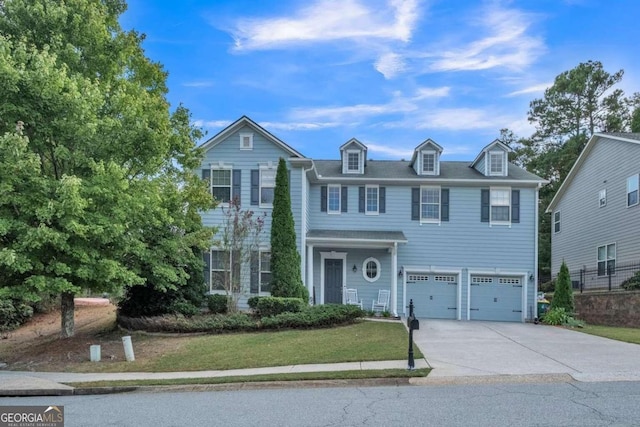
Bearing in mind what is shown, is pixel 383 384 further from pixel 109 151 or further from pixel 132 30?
pixel 132 30

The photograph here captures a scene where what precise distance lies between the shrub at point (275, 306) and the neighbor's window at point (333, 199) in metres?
6.27

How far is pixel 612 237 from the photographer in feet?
73.9

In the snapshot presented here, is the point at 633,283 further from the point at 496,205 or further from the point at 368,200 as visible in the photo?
the point at 368,200

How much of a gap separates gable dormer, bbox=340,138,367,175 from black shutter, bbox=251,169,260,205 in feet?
13.6

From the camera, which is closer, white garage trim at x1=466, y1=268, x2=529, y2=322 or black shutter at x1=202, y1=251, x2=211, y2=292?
black shutter at x1=202, y1=251, x2=211, y2=292

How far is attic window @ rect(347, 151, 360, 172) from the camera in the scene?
2288 centimetres

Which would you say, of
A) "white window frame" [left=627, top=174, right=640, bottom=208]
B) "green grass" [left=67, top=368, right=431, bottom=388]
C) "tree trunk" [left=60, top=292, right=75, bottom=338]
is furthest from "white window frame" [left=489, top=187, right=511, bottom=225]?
"tree trunk" [left=60, top=292, right=75, bottom=338]

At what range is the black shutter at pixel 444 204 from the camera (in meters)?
22.1

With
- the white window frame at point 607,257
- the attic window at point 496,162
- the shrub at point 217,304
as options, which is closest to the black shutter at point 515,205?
the attic window at point 496,162

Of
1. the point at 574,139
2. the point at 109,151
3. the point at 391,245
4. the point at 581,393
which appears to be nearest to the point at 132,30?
the point at 109,151

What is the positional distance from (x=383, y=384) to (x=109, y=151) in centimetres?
925

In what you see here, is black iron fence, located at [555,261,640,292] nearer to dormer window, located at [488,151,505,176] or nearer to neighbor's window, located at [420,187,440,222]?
dormer window, located at [488,151,505,176]

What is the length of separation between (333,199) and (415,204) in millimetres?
3513

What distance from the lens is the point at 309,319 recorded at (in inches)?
622
